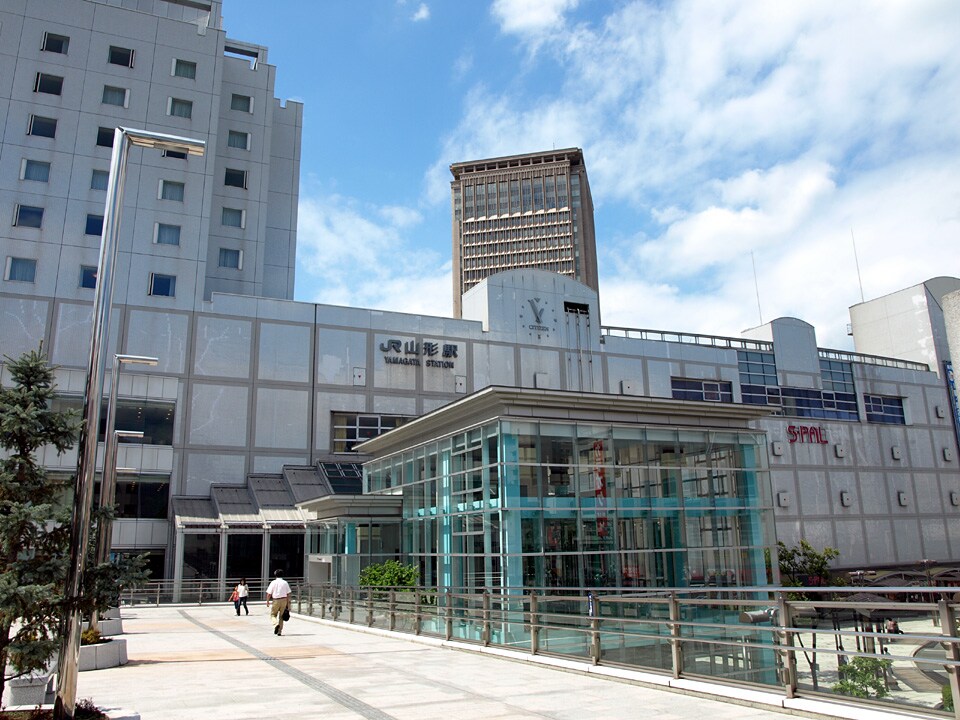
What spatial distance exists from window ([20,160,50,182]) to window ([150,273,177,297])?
26.8 ft

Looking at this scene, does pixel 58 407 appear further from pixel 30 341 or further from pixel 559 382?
pixel 559 382

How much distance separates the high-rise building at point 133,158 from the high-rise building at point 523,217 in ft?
311

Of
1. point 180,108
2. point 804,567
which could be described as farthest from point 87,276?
point 804,567

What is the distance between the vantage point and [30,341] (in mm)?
40500

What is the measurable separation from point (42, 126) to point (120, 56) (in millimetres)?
6592

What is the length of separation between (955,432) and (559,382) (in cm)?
3628

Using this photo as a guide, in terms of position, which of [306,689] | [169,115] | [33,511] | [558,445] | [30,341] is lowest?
[306,689]

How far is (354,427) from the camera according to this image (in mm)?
46656

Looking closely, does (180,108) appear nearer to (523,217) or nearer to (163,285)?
(163,285)

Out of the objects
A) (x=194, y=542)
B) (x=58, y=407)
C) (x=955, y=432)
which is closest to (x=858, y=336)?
(x=955, y=432)

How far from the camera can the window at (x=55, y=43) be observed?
45.8 m

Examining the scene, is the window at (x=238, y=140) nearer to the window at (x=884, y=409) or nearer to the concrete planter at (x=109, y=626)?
the concrete planter at (x=109, y=626)

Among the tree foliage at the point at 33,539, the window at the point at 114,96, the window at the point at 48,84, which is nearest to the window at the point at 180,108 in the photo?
the window at the point at 114,96

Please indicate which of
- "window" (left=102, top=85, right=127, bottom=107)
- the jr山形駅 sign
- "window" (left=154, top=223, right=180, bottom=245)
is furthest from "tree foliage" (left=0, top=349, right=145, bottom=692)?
"window" (left=102, top=85, right=127, bottom=107)
